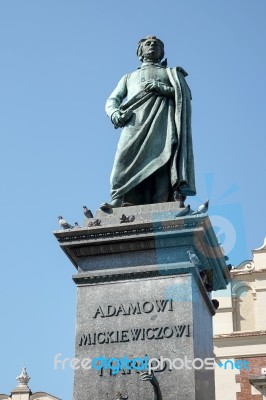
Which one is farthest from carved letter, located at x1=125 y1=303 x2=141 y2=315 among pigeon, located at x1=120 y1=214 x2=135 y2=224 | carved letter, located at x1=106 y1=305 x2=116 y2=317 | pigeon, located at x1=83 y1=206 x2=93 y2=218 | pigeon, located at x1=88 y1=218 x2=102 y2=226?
pigeon, located at x1=83 y1=206 x2=93 y2=218

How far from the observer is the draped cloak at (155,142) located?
→ 31.8 ft

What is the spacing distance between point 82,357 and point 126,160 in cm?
250

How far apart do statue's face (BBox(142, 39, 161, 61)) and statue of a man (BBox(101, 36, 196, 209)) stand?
0.21 metres

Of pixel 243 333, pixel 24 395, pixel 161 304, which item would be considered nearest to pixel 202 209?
pixel 161 304

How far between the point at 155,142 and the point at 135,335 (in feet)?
8.50

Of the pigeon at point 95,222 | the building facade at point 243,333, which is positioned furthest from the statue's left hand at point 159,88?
the building facade at point 243,333

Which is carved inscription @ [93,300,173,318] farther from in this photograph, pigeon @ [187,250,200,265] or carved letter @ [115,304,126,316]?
pigeon @ [187,250,200,265]

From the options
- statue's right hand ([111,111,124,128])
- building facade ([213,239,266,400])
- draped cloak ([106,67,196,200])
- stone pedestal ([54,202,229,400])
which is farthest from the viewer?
building facade ([213,239,266,400])

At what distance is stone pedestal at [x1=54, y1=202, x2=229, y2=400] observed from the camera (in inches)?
322

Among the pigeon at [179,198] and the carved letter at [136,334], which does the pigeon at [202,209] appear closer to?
the pigeon at [179,198]

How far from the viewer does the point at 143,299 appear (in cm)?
855

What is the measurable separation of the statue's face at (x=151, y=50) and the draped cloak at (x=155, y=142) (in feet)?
1.73

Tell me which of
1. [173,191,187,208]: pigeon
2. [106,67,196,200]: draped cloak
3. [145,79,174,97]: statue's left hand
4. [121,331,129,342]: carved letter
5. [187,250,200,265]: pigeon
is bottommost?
[121,331,129,342]: carved letter

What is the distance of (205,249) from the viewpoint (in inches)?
357
